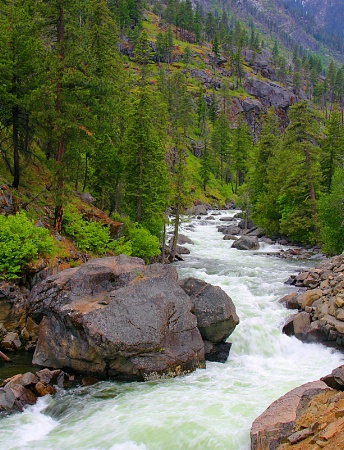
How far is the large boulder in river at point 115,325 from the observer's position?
13.6 metres

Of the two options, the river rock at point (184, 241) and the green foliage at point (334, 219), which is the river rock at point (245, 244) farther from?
the green foliage at point (334, 219)

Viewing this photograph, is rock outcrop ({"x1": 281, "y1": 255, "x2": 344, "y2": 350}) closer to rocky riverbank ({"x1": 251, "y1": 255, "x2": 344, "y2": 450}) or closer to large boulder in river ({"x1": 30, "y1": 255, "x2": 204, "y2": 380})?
rocky riverbank ({"x1": 251, "y1": 255, "x2": 344, "y2": 450})

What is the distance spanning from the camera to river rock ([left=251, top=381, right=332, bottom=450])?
8.43 meters

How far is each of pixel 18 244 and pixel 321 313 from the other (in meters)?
14.2

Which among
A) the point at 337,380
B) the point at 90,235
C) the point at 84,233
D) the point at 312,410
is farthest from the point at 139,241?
the point at 312,410

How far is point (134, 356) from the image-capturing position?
13633mm

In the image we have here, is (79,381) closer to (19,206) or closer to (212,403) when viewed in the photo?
(212,403)

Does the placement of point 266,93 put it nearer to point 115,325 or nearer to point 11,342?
point 115,325

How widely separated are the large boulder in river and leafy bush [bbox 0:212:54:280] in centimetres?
186

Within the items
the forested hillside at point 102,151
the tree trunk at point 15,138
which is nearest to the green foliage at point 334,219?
the forested hillside at point 102,151

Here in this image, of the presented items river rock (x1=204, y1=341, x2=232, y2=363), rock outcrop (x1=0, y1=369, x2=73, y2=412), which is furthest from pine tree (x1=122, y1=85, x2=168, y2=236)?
rock outcrop (x1=0, y1=369, x2=73, y2=412)

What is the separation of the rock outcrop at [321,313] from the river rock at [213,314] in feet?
11.0

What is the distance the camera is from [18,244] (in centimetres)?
1730

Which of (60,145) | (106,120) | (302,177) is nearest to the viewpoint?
(60,145)
